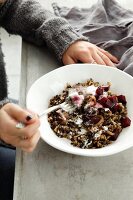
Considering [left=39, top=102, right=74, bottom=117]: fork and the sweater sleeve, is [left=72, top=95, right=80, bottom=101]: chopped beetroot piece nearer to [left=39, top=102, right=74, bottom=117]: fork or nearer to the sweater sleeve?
[left=39, top=102, right=74, bottom=117]: fork

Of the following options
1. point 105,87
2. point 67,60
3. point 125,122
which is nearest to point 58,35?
point 67,60

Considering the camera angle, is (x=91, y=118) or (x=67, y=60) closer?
(x=91, y=118)

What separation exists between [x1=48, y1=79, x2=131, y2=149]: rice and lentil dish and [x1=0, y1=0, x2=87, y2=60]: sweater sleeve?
0.16 meters

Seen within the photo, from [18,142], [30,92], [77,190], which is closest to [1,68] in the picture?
[30,92]

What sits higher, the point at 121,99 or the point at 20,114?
the point at 20,114

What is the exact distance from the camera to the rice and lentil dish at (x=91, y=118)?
71 cm

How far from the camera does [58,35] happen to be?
2.94ft

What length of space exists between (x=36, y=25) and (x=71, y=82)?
192 mm

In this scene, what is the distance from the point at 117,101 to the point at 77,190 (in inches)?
8.4

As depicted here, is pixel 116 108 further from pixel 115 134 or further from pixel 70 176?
pixel 70 176

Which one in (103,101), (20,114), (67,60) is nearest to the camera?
(20,114)

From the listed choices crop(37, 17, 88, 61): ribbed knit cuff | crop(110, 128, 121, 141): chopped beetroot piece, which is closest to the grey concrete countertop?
crop(110, 128, 121, 141): chopped beetroot piece

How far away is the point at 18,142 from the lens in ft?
2.24

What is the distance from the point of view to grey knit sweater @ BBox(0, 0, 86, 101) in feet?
2.93
